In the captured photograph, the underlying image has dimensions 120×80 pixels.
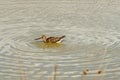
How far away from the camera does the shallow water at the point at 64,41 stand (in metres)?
7.29

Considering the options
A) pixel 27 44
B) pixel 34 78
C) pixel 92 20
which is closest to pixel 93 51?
pixel 27 44

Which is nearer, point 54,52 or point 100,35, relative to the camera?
point 54,52

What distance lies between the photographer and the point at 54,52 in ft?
28.1

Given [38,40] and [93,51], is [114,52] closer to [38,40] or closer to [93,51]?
[93,51]

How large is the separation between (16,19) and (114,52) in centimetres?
437

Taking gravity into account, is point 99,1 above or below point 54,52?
below

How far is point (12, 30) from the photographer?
34.6 feet

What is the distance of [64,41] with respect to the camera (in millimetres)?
9430

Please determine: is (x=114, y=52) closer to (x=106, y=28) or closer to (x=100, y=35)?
(x=100, y=35)

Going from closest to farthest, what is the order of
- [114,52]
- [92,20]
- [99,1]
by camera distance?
1. [114,52]
2. [92,20]
3. [99,1]

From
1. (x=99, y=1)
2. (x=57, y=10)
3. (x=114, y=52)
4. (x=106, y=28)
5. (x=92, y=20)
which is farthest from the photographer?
(x=99, y=1)

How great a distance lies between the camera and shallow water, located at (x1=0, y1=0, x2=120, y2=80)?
23.9 feet

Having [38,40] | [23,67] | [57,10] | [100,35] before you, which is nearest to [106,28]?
[100,35]

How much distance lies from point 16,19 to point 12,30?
1.55 m
